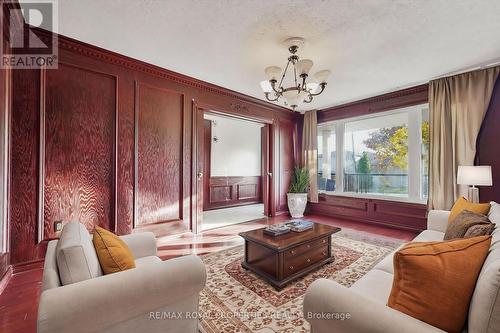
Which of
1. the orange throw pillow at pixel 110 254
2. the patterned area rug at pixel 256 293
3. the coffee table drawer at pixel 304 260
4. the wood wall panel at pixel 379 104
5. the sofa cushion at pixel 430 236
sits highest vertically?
the wood wall panel at pixel 379 104

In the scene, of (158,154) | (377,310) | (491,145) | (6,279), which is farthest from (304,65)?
(6,279)

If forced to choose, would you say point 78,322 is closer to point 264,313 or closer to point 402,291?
point 264,313

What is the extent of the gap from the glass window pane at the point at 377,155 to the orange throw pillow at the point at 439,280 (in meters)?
3.80

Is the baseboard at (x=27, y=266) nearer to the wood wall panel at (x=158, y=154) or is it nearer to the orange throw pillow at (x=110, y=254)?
the wood wall panel at (x=158, y=154)

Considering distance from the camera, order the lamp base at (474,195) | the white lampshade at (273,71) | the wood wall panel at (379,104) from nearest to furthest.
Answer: the white lampshade at (273,71), the lamp base at (474,195), the wood wall panel at (379,104)

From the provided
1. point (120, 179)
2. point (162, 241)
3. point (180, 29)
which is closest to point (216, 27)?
point (180, 29)

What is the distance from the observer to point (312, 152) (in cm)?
544

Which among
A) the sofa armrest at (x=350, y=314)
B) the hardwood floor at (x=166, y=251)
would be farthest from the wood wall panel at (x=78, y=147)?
the sofa armrest at (x=350, y=314)

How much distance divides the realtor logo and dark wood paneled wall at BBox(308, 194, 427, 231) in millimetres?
5295

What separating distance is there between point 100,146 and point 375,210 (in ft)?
16.0

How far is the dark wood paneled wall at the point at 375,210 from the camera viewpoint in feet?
13.2

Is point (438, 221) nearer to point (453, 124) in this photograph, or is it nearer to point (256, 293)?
point (453, 124)

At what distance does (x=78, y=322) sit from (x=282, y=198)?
474cm

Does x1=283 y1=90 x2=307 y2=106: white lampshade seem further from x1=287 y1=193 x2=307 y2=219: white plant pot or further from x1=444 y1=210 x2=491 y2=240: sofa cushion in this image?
x1=287 y1=193 x2=307 y2=219: white plant pot
